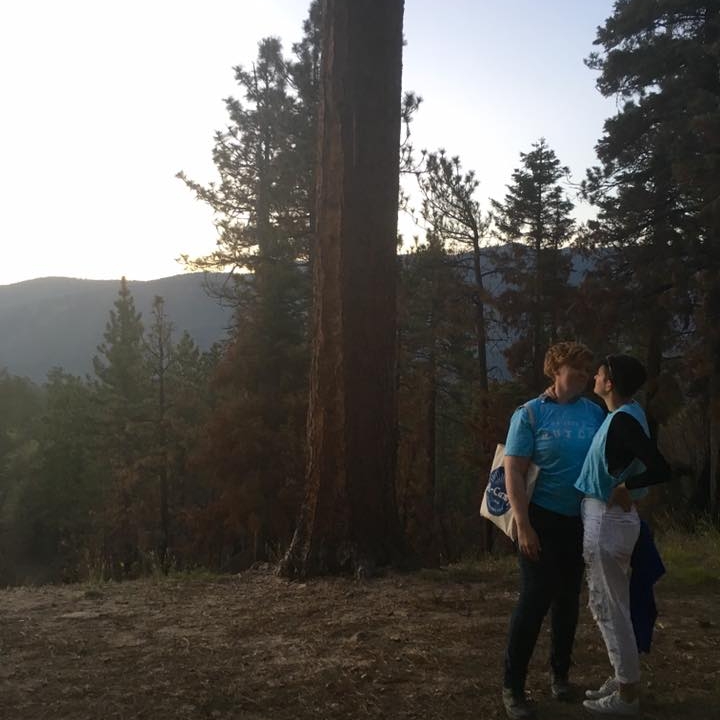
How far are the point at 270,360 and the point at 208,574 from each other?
59.0ft

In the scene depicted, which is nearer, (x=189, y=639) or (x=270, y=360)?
(x=189, y=639)

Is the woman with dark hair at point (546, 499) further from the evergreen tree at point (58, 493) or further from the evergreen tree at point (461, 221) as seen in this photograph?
the evergreen tree at point (58, 493)

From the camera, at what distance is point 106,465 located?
43906 mm

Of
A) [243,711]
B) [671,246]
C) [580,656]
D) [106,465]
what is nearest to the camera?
[243,711]

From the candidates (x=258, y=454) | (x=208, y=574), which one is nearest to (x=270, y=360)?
(x=258, y=454)

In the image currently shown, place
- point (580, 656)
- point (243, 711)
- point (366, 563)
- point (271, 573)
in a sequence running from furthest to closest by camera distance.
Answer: point (271, 573) < point (366, 563) < point (580, 656) < point (243, 711)

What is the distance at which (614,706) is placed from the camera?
3.54 m

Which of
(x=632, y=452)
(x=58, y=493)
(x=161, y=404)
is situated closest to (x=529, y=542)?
(x=632, y=452)

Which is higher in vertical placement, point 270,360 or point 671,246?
point 671,246

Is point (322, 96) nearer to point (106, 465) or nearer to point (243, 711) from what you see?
point (243, 711)

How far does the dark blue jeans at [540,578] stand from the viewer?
352 centimetres

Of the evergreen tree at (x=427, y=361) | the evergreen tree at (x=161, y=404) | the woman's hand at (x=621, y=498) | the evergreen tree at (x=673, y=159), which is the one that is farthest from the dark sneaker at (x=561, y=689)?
the evergreen tree at (x=161, y=404)

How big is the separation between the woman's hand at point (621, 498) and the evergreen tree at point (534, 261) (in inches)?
882

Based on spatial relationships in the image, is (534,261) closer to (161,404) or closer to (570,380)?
(161,404)
